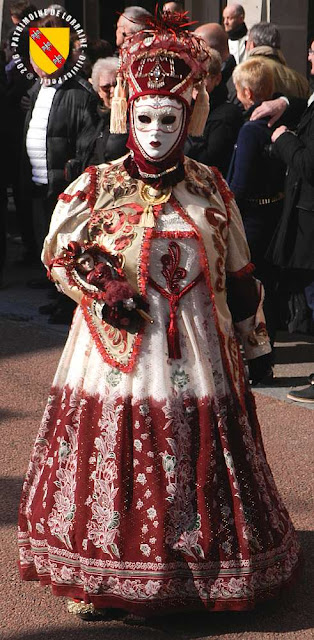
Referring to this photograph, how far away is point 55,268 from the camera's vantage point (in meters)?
3.85

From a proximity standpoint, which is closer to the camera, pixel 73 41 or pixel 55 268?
pixel 55 268

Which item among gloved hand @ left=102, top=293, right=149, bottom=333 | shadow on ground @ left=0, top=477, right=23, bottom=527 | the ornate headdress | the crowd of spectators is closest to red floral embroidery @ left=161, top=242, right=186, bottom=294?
gloved hand @ left=102, top=293, right=149, bottom=333

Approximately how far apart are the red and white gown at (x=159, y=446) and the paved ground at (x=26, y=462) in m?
0.10

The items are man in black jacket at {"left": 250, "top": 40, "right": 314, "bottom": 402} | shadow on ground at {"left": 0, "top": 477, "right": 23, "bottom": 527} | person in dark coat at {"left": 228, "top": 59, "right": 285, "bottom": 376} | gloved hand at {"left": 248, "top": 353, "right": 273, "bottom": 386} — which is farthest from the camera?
person in dark coat at {"left": 228, "top": 59, "right": 285, "bottom": 376}

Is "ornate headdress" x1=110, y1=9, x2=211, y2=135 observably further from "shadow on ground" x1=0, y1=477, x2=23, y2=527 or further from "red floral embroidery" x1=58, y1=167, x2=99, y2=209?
"shadow on ground" x1=0, y1=477, x2=23, y2=527

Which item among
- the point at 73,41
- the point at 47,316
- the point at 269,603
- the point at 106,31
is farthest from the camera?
the point at 106,31

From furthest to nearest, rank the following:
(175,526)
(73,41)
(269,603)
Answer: (73,41), (269,603), (175,526)

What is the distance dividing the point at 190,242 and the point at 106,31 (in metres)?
11.5

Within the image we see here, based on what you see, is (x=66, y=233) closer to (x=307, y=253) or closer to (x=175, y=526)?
(x=175, y=526)

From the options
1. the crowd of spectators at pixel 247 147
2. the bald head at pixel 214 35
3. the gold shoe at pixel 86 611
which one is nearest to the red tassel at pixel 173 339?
the gold shoe at pixel 86 611

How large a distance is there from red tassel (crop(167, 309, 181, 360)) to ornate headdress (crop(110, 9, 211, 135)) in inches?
27.3

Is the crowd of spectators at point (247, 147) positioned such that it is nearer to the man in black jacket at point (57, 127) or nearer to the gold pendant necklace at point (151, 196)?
the man in black jacket at point (57, 127)

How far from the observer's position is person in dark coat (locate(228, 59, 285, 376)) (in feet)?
21.2

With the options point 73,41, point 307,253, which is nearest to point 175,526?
point 307,253
